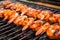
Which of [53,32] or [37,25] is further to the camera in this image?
[37,25]

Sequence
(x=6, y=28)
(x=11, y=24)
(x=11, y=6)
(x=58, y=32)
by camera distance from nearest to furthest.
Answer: (x=58, y=32) < (x=6, y=28) < (x=11, y=24) < (x=11, y=6)

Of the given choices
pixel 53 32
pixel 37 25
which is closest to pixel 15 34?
pixel 37 25

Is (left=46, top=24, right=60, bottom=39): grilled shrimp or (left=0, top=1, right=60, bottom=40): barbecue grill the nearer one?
(left=46, top=24, right=60, bottom=39): grilled shrimp

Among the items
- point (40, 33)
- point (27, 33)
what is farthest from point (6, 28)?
point (40, 33)

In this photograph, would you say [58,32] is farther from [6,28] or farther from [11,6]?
[11,6]

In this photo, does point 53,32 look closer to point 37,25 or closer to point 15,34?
point 37,25

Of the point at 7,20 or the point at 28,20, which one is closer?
the point at 28,20

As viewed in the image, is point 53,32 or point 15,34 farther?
point 15,34

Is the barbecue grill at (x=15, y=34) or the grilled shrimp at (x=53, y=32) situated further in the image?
the barbecue grill at (x=15, y=34)

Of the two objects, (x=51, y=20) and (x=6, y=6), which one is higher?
(x=6, y=6)

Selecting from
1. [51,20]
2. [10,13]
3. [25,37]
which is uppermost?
[10,13]

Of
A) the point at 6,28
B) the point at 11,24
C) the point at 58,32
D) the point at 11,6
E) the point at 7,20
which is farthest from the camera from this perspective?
the point at 11,6
